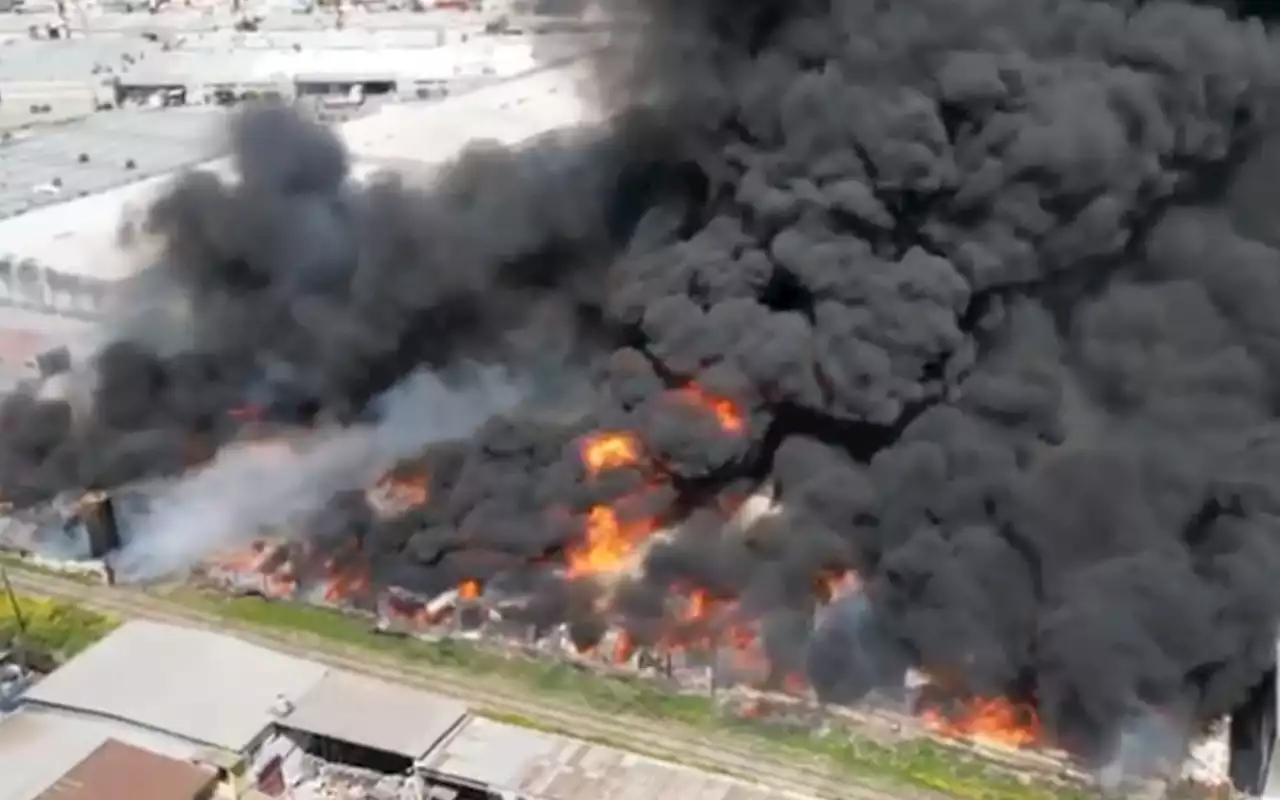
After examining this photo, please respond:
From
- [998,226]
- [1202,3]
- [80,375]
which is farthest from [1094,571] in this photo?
[80,375]

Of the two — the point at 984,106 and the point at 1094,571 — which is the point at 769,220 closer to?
the point at 984,106

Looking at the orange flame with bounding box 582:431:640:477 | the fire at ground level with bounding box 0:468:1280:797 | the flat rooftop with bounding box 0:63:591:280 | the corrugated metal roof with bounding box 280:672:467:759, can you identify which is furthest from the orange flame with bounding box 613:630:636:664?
the flat rooftop with bounding box 0:63:591:280

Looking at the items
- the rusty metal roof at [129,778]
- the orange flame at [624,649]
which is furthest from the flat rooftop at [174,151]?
the rusty metal roof at [129,778]

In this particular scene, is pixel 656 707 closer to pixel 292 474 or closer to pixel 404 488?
pixel 404 488

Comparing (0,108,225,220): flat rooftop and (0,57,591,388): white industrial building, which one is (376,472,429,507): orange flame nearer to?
(0,57,591,388): white industrial building

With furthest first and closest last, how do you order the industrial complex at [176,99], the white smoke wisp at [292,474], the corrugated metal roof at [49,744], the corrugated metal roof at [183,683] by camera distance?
the industrial complex at [176,99] → the white smoke wisp at [292,474] → the corrugated metal roof at [183,683] → the corrugated metal roof at [49,744]

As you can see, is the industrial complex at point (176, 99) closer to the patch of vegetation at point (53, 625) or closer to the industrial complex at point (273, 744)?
the patch of vegetation at point (53, 625)
